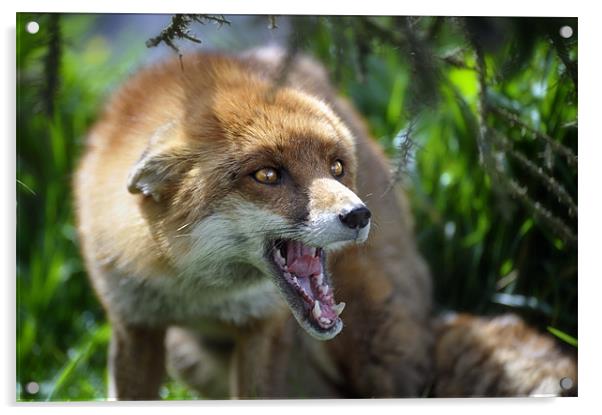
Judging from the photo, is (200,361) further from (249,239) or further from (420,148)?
(420,148)

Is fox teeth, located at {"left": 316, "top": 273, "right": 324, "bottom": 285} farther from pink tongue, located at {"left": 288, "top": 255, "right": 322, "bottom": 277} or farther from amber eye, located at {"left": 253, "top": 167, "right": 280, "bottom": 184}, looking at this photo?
amber eye, located at {"left": 253, "top": 167, "right": 280, "bottom": 184}

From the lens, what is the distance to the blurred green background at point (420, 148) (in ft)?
8.11

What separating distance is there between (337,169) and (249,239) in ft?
0.98

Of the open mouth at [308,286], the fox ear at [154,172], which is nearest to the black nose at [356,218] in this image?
the open mouth at [308,286]

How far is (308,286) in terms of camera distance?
224 centimetres

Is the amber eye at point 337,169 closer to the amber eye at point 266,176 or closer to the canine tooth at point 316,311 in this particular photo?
the amber eye at point 266,176

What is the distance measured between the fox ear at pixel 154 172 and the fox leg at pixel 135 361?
1.80 ft

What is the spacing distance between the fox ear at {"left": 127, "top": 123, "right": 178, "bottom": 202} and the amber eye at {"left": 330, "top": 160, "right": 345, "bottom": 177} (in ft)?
1.34

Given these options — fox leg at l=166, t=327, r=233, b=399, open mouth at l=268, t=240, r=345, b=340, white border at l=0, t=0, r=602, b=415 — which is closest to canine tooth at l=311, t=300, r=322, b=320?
open mouth at l=268, t=240, r=345, b=340

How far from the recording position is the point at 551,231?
2.88m

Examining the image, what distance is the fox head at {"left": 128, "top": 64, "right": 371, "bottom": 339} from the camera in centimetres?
217
